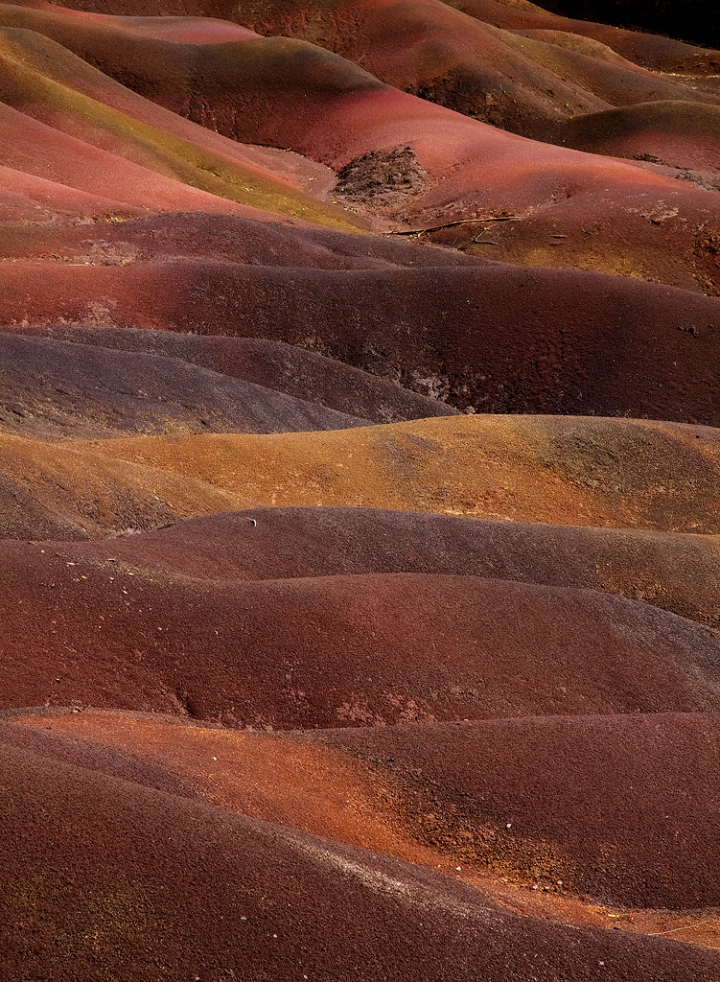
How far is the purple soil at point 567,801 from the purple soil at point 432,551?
197 inches

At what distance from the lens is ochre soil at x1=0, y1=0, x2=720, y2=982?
8.46m

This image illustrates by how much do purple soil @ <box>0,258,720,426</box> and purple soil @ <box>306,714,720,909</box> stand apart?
24.6m

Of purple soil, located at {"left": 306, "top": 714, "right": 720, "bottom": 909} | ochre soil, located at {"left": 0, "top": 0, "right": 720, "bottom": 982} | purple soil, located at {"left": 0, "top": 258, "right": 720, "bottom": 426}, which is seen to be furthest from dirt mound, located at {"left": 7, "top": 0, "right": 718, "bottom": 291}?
purple soil, located at {"left": 306, "top": 714, "right": 720, "bottom": 909}

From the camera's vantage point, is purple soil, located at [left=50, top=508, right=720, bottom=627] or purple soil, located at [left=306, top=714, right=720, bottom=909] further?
purple soil, located at [left=50, top=508, right=720, bottom=627]

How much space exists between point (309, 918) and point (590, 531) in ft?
53.6

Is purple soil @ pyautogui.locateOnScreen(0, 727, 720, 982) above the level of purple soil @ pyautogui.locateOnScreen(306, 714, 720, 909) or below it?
above

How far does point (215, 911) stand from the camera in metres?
8.04

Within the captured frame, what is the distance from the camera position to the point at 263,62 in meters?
71.1

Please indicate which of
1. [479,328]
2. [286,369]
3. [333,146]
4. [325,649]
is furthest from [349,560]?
[333,146]

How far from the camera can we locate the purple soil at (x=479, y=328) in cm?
3781

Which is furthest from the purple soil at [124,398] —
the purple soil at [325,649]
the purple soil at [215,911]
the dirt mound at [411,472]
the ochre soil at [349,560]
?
the purple soil at [215,911]

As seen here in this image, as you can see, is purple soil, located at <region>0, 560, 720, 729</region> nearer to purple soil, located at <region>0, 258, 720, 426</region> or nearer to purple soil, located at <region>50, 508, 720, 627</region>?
purple soil, located at <region>50, 508, 720, 627</region>

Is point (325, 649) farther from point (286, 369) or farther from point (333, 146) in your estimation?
point (333, 146)

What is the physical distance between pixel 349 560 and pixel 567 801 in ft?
25.1
